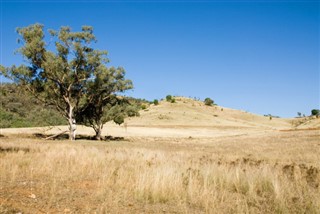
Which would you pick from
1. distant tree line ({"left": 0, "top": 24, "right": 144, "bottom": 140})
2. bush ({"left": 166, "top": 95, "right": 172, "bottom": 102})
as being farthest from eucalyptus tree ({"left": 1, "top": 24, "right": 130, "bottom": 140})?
bush ({"left": 166, "top": 95, "right": 172, "bottom": 102})

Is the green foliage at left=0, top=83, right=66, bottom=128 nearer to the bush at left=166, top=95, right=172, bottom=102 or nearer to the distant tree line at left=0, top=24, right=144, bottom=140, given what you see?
the distant tree line at left=0, top=24, right=144, bottom=140

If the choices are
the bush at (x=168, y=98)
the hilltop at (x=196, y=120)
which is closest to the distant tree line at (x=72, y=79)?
the hilltop at (x=196, y=120)

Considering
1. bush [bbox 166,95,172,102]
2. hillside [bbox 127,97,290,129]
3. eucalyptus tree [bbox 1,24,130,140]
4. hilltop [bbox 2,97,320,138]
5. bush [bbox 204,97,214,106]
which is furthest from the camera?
bush [bbox 204,97,214,106]

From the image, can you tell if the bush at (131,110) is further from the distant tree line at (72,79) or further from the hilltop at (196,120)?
the hilltop at (196,120)

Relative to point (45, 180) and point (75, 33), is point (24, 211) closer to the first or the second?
point (45, 180)

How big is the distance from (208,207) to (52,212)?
3.28 meters

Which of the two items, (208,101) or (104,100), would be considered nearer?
(104,100)

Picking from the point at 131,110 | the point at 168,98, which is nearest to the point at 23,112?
the point at 131,110

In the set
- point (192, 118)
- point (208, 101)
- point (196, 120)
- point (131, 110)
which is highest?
point (208, 101)

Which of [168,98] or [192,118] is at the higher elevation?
[168,98]

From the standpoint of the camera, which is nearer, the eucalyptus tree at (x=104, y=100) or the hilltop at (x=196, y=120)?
the eucalyptus tree at (x=104, y=100)

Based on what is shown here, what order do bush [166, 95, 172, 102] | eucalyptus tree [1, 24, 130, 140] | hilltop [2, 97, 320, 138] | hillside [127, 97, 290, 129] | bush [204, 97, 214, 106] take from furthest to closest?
bush [204, 97, 214, 106], bush [166, 95, 172, 102], hillside [127, 97, 290, 129], hilltop [2, 97, 320, 138], eucalyptus tree [1, 24, 130, 140]

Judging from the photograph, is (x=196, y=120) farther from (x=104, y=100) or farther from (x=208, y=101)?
(x=104, y=100)

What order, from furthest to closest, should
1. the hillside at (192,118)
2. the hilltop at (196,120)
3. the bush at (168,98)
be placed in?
the bush at (168,98), the hillside at (192,118), the hilltop at (196,120)
